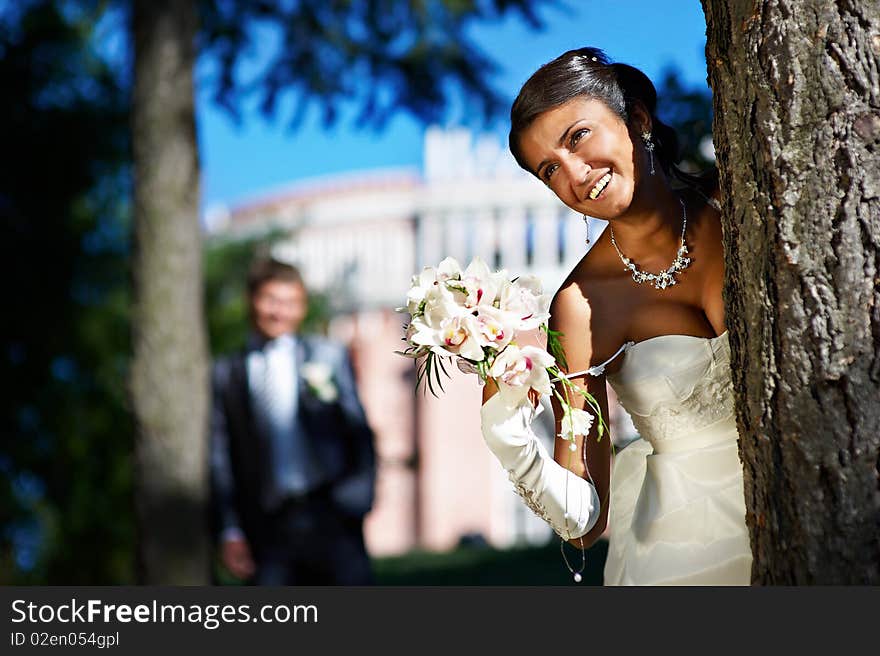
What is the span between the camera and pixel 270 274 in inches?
184

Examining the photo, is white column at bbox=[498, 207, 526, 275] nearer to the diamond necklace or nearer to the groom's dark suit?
the groom's dark suit

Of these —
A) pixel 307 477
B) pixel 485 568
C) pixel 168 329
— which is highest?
pixel 168 329

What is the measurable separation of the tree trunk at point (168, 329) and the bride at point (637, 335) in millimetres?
4051

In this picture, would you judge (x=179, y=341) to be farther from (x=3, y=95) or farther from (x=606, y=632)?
(x=3, y=95)

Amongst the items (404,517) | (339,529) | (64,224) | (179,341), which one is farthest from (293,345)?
(404,517)

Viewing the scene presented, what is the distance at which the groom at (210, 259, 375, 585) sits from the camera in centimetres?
448

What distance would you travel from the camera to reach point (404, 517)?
27.2 m

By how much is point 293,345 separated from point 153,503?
1808mm

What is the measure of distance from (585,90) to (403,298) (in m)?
23.8

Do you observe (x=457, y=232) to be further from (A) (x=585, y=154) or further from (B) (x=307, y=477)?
(A) (x=585, y=154)

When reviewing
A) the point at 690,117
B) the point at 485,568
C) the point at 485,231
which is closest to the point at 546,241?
the point at 485,231

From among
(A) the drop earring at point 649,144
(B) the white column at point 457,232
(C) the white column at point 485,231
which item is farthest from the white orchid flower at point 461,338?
(B) the white column at point 457,232

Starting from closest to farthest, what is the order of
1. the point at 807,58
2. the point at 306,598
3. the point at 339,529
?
the point at 807,58, the point at 306,598, the point at 339,529

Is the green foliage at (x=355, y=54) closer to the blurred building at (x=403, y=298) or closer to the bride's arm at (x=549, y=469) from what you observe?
the bride's arm at (x=549, y=469)
